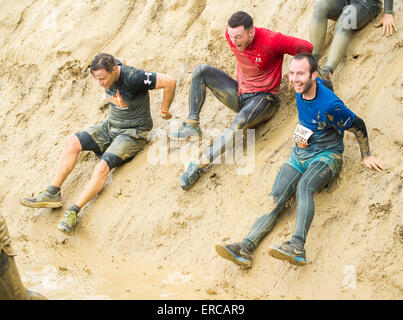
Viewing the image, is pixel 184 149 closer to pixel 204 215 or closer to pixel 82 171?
pixel 204 215

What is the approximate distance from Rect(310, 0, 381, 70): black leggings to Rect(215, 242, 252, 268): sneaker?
77.3 inches

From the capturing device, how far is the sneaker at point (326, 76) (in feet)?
14.3

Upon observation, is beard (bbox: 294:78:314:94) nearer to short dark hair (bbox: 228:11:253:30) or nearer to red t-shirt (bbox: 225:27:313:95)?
red t-shirt (bbox: 225:27:313:95)

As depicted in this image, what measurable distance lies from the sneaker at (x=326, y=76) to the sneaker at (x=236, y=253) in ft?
4.79

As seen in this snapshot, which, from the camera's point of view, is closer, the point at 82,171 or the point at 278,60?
the point at 278,60

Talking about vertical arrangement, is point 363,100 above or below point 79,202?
above

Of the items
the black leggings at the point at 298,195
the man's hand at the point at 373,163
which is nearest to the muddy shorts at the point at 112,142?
the black leggings at the point at 298,195

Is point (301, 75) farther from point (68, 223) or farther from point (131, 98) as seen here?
point (68, 223)

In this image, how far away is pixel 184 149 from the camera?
517 cm

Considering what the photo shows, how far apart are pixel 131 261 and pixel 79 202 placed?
820mm

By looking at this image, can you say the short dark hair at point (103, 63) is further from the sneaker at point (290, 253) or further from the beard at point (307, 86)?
the sneaker at point (290, 253)
